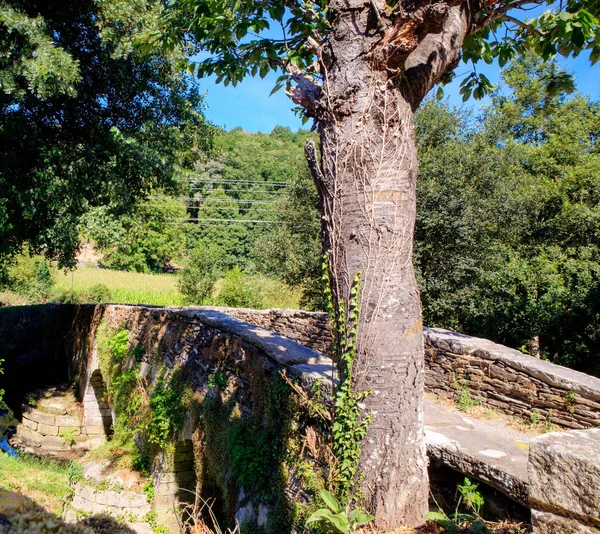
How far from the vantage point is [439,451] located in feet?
12.2

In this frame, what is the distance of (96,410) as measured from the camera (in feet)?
40.0

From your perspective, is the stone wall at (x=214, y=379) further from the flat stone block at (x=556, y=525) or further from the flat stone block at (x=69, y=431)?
the flat stone block at (x=69, y=431)

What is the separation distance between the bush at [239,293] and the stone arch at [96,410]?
5.80m

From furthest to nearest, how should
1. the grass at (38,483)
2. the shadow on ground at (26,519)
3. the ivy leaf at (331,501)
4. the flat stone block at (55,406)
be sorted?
1. the flat stone block at (55,406)
2. the grass at (38,483)
3. the ivy leaf at (331,501)
4. the shadow on ground at (26,519)

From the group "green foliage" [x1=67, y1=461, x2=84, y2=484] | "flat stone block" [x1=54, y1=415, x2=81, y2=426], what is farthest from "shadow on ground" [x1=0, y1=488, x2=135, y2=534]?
"flat stone block" [x1=54, y1=415, x2=81, y2=426]

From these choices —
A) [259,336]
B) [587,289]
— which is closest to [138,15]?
[259,336]

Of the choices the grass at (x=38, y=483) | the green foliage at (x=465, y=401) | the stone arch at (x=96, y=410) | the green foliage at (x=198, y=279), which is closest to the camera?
the green foliage at (x=465, y=401)

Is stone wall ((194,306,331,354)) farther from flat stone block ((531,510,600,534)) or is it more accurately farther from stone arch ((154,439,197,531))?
flat stone block ((531,510,600,534))

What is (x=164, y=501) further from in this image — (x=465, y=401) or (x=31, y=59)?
(x=31, y=59)

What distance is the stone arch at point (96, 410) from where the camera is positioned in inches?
467

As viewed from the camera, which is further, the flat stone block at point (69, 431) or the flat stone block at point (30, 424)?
the flat stone block at point (30, 424)

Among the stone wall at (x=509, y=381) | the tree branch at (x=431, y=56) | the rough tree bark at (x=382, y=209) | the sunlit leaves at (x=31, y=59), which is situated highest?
the sunlit leaves at (x=31, y=59)

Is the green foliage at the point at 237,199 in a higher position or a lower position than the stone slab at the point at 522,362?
higher

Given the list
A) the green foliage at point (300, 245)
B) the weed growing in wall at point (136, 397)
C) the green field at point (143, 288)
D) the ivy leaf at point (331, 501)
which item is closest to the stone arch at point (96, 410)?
the weed growing in wall at point (136, 397)
